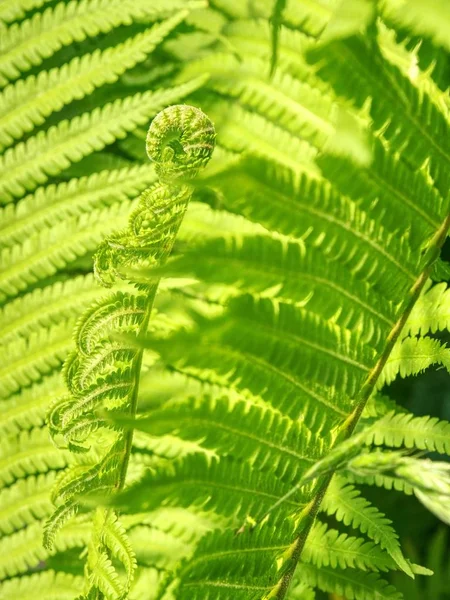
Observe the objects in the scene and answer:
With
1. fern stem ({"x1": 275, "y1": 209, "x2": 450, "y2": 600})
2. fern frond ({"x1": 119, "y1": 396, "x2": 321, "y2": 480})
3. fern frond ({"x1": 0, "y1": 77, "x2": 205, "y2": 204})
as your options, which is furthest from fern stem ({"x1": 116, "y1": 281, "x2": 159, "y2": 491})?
fern frond ({"x1": 0, "y1": 77, "x2": 205, "y2": 204})

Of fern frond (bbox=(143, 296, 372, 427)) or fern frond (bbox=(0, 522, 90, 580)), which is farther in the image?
fern frond (bbox=(0, 522, 90, 580))

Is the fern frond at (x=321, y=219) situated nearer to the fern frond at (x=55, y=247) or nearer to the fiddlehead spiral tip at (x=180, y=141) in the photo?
the fiddlehead spiral tip at (x=180, y=141)

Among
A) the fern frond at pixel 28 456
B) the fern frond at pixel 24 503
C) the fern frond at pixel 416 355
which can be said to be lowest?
the fern frond at pixel 24 503

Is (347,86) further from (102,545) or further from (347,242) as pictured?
(102,545)

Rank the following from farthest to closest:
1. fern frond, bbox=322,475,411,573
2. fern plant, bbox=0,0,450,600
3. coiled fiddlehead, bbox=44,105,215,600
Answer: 1. fern frond, bbox=322,475,411,573
2. coiled fiddlehead, bbox=44,105,215,600
3. fern plant, bbox=0,0,450,600

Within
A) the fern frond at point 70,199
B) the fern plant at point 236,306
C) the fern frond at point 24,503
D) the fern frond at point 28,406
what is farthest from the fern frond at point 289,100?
the fern frond at point 24,503

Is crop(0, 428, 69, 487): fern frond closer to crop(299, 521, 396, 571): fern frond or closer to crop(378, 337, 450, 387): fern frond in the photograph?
crop(299, 521, 396, 571): fern frond
